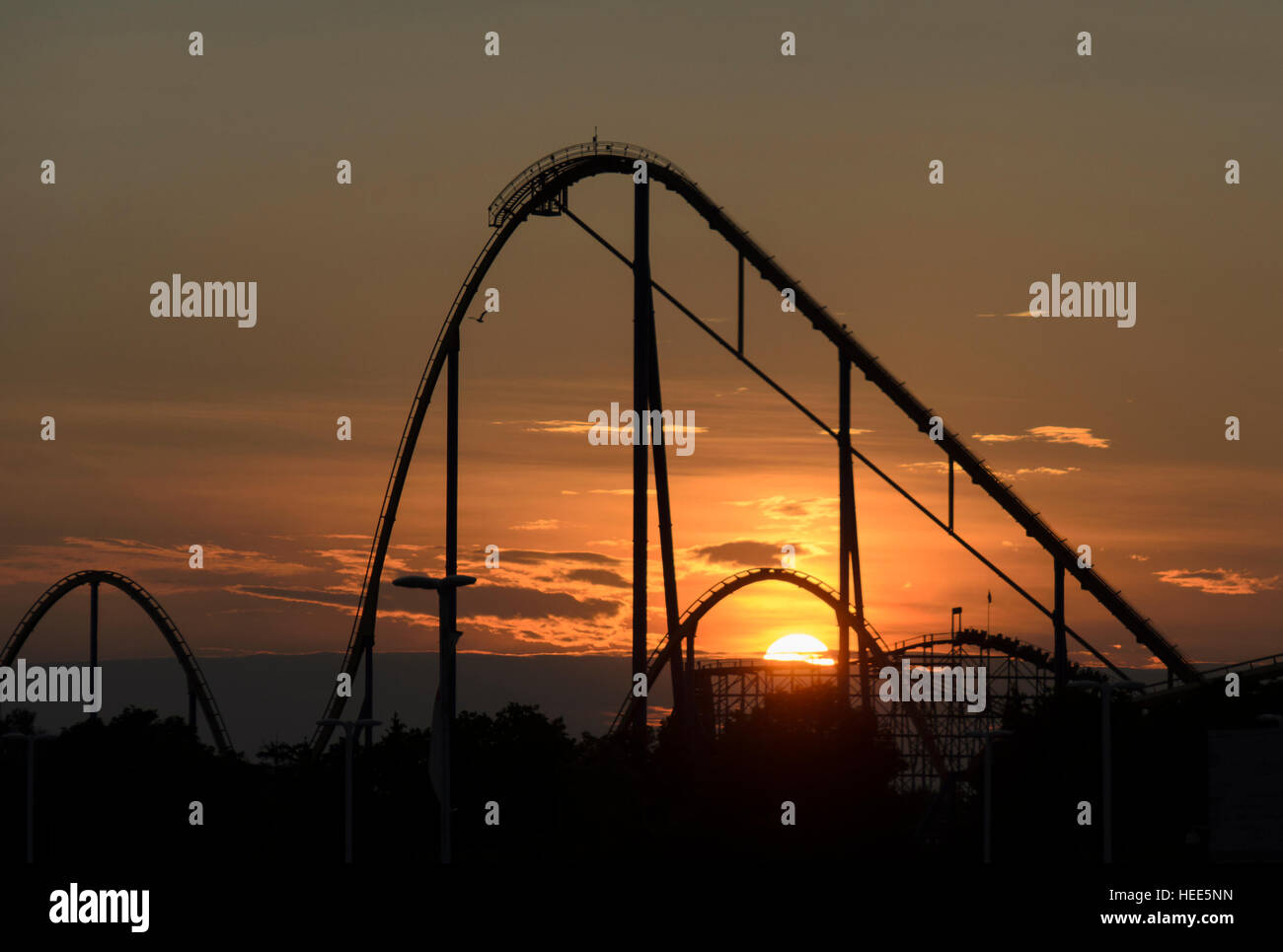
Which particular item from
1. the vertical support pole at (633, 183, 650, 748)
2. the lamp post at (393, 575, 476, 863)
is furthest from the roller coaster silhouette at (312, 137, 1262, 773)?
the lamp post at (393, 575, 476, 863)

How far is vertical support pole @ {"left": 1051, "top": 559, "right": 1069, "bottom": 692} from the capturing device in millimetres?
51125

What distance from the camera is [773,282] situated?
161ft

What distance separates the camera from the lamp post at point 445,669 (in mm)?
27141

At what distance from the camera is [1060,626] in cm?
5194

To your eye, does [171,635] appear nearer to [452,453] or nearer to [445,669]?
[452,453]

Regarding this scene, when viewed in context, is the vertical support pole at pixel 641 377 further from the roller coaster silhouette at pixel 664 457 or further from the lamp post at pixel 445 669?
the lamp post at pixel 445 669

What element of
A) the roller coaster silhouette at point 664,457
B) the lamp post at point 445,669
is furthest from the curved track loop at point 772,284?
the lamp post at point 445,669

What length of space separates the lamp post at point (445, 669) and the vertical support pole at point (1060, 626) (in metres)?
26.5

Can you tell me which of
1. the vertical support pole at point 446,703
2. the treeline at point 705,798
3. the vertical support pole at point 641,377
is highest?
the vertical support pole at point 641,377

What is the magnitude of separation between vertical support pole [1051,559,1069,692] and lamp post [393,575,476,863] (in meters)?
26.5

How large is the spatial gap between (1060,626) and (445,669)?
28.4 m

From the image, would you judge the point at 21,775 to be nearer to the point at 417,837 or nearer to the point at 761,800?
the point at 417,837

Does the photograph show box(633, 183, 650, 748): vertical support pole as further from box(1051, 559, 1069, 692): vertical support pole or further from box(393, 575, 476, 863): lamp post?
box(393, 575, 476, 863): lamp post
